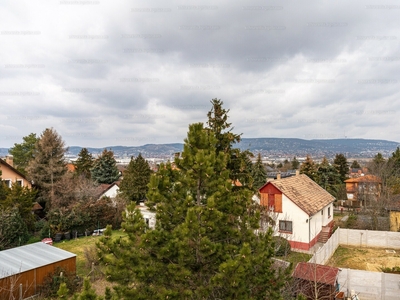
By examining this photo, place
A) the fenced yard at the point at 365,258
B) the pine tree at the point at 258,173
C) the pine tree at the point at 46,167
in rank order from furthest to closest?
the pine tree at the point at 258,173
the pine tree at the point at 46,167
the fenced yard at the point at 365,258

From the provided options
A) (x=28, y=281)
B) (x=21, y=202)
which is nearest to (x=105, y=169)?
(x=21, y=202)

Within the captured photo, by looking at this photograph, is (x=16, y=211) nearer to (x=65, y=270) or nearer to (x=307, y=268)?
(x=65, y=270)

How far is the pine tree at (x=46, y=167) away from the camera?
2786 cm

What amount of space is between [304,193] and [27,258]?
2035cm

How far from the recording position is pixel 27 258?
13.1 m

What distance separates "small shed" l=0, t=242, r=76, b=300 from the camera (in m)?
11.4

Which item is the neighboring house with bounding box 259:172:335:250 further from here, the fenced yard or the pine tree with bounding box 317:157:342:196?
the pine tree with bounding box 317:157:342:196

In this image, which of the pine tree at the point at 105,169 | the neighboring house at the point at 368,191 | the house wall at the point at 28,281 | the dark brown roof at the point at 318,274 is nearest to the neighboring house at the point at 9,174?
the pine tree at the point at 105,169

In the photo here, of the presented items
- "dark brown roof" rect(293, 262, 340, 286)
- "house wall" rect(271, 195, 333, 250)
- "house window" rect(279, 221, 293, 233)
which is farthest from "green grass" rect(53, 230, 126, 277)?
"house wall" rect(271, 195, 333, 250)

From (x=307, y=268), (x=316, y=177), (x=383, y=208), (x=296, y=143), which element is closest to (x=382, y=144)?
(x=296, y=143)

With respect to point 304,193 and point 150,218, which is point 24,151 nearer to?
point 150,218

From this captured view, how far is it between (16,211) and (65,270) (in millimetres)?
Result: 9816

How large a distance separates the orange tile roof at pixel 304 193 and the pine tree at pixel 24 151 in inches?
1435

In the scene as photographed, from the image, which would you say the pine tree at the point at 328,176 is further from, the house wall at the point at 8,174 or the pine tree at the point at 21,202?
the house wall at the point at 8,174
